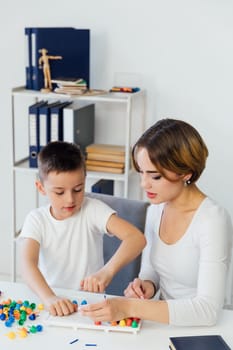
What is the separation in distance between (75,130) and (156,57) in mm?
609

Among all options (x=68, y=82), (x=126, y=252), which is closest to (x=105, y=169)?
(x=68, y=82)

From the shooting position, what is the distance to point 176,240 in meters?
1.74

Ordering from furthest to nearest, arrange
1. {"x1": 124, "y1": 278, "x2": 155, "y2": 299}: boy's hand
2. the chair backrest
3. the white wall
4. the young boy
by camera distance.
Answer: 1. the white wall
2. the chair backrest
3. the young boy
4. {"x1": 124, "y1": 278, "x2": 155, "y2": 299}: boy's hand

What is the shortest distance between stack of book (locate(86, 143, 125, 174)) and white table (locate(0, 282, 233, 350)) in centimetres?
157

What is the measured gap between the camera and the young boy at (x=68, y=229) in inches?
70.0

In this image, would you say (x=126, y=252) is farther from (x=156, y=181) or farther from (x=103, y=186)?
(x=103, y=186)

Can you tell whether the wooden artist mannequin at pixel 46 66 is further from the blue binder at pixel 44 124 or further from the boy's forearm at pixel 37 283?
the boy's forearm at pixel 37 283

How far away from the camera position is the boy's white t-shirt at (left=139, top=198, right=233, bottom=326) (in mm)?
1470

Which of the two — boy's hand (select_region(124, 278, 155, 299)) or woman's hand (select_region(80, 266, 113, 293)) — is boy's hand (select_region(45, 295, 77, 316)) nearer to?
woman's hand (select_region(80, 266, 113, 293))

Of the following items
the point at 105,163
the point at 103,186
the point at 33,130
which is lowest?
the point at 103,186

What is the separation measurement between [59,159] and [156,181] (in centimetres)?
34

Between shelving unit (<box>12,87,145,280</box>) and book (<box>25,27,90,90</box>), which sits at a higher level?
book (<box>25,27,90,90</box>)

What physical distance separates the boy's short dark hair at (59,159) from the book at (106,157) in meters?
1.11

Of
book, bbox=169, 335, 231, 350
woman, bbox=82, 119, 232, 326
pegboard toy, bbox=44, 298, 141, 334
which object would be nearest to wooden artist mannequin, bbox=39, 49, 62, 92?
woman, bbox=82, 119, 232, 326
